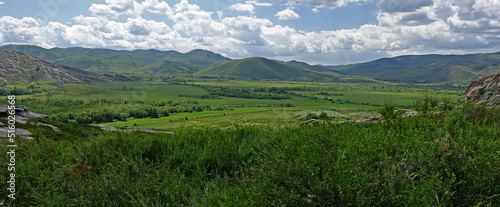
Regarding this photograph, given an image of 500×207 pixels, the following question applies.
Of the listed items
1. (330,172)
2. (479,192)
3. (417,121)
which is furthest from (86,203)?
(417,121)

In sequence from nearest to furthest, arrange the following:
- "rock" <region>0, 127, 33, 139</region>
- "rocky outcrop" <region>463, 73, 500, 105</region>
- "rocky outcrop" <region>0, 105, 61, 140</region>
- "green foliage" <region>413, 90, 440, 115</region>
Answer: "green foliage" <region>413, 90, 440, 115</region>, "rock" <region>0, 127, 33, 139</region>, "rocky outcrop" <region>0, 105, 61, 140</region>, "rocky outcrop" <region>463, 73, 500, 105</region>

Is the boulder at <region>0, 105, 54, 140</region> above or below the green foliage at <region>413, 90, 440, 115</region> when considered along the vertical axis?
below

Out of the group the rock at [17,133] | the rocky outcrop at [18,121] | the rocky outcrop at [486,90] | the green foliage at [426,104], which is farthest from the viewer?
the rocky outcrop at [486,90]

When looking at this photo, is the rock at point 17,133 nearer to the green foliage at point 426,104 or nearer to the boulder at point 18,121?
the boulder at point 18,121

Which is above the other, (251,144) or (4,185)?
(251,144)

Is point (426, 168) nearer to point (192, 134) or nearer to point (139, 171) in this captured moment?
point (139, 171)

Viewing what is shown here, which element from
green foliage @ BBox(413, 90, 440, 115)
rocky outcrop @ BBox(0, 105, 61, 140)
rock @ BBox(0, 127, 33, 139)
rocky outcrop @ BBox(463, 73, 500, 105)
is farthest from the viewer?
rocky outcrop @ BBox(463, 73, 500, 105)

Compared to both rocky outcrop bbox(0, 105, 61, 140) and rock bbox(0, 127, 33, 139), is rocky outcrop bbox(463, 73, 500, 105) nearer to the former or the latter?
rock bbox(0, 127, 33, 139)

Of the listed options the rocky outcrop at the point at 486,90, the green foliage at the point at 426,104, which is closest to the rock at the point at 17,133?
the green foliage at the point at 426,104

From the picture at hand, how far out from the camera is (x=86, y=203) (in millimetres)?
7816

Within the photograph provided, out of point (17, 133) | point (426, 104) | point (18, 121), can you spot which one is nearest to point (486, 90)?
point (426, 104)

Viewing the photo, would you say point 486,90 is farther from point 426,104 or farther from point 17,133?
point 17,133

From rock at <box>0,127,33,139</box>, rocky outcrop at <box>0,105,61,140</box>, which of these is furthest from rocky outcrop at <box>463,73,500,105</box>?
rocky outcrop at <box>0,105,61,140</box>

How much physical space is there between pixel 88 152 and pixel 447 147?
13.9m
